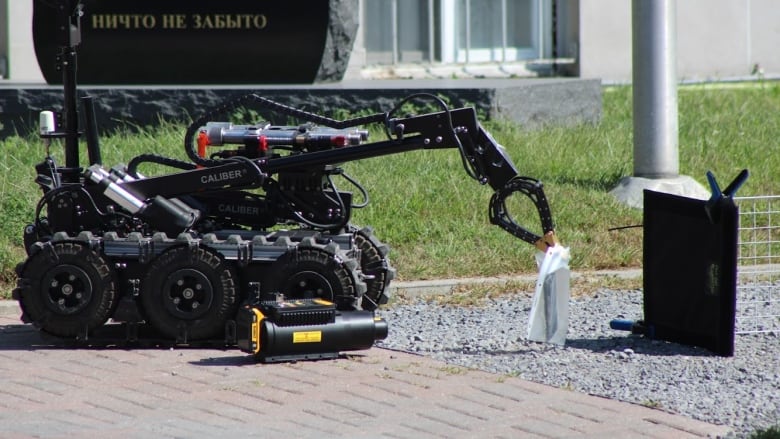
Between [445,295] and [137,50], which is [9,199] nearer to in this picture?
[445,295]

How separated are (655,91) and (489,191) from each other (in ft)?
5.00

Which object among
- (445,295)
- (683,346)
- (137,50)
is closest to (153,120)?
(137,50)

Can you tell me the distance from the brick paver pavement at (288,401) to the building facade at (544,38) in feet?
36.4

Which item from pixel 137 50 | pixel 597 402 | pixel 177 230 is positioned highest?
pixel 137 50

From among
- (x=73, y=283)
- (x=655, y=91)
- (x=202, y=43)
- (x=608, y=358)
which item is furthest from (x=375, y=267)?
(x=202, y=43)

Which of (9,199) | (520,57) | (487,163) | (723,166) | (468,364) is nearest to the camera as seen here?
(468,364)

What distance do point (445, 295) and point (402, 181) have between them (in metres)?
1.85

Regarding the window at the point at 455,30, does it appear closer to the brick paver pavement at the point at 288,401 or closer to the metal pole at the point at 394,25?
the metal pole at the point at 394,25

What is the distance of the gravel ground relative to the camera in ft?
18.1

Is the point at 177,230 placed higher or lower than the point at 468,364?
higher

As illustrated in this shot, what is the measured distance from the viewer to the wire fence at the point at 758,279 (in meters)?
7.08

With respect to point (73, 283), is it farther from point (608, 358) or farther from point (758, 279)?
point (758, 279)

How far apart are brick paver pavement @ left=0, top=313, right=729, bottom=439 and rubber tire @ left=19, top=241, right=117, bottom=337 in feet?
0.52

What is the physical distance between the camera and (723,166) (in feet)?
35.6
